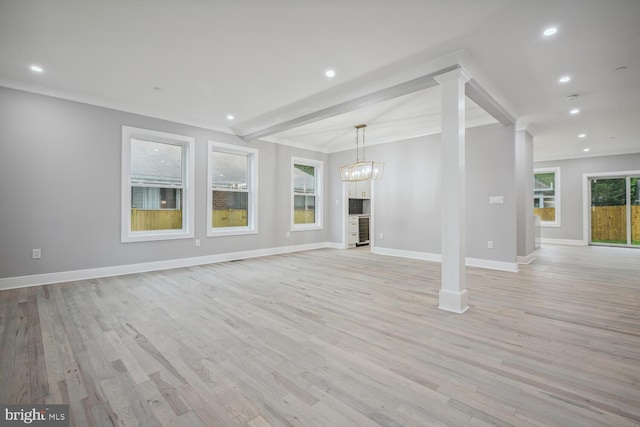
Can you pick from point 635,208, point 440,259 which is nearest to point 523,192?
point 440,259

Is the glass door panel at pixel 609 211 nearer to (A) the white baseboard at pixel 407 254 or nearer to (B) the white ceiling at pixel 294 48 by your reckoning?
(B) the white ceiling at pixel 294 48

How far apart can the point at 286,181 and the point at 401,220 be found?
287 cm

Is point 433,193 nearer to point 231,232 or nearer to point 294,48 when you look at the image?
point 294,48

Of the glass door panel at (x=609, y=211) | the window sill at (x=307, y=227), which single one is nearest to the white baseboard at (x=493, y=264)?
the window sill at (x=307, y=227)

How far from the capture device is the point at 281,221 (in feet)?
22.2

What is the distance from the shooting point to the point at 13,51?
9.71ft

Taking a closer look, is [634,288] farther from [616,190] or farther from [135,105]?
[135,105]

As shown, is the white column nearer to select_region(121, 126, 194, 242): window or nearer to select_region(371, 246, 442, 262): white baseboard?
select_region(371, 246, 442, 262): white baseboard

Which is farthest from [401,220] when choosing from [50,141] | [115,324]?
[50,141]

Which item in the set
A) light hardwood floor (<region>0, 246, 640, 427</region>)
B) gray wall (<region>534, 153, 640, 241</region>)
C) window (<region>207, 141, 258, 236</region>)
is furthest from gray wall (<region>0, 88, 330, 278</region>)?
gray wall (<region>534, 153, 640, 241</region>)

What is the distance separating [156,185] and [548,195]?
426 inches

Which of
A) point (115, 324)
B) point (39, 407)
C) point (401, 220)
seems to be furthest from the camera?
point (401, 220)

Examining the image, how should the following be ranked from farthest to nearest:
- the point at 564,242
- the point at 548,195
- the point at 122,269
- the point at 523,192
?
the point at 548,195, the point at 564,242, the point at 523,192, the point at 122,269

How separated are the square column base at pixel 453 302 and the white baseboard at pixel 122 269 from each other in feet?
13.8
